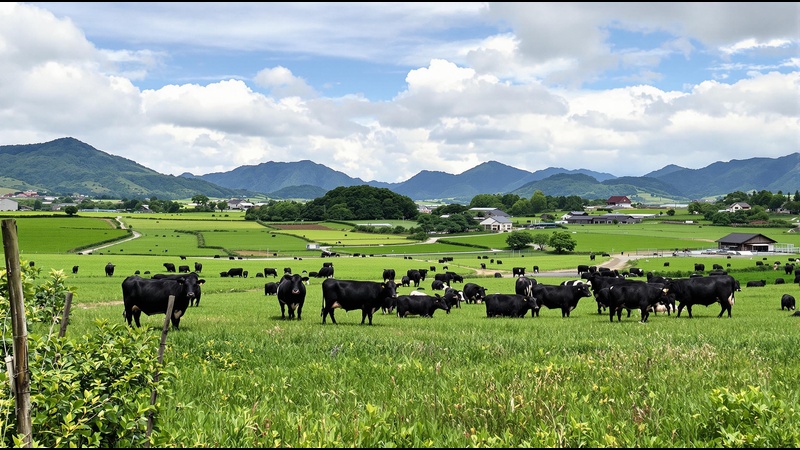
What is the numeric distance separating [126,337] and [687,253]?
116177 mm

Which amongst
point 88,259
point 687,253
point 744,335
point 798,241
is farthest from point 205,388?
point 798,241

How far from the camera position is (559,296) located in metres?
30.0

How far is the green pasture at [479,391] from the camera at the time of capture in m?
6.65

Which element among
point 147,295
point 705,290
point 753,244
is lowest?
point 753,244

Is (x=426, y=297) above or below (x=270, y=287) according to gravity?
above

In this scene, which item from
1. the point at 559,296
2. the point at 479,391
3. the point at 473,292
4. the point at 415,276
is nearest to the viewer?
the point at 479,391

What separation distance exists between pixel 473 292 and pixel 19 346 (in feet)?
114

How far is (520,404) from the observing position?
313 inches

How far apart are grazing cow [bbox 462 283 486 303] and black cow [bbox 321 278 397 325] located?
16.1 meters

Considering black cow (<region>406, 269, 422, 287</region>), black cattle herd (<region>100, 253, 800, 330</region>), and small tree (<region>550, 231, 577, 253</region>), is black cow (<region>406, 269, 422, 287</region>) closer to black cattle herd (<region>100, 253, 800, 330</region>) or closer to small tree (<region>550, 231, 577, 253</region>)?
black cattle herd (<region>100, 253, 800, 330</region>)

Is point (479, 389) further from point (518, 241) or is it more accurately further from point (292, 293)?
point (518, 241)

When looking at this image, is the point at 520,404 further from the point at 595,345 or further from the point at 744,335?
the point at 744,335

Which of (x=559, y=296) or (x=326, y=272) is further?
(x=326, y=272)

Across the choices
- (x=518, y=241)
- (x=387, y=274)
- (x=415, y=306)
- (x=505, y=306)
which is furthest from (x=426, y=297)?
(x=518, y=241)
